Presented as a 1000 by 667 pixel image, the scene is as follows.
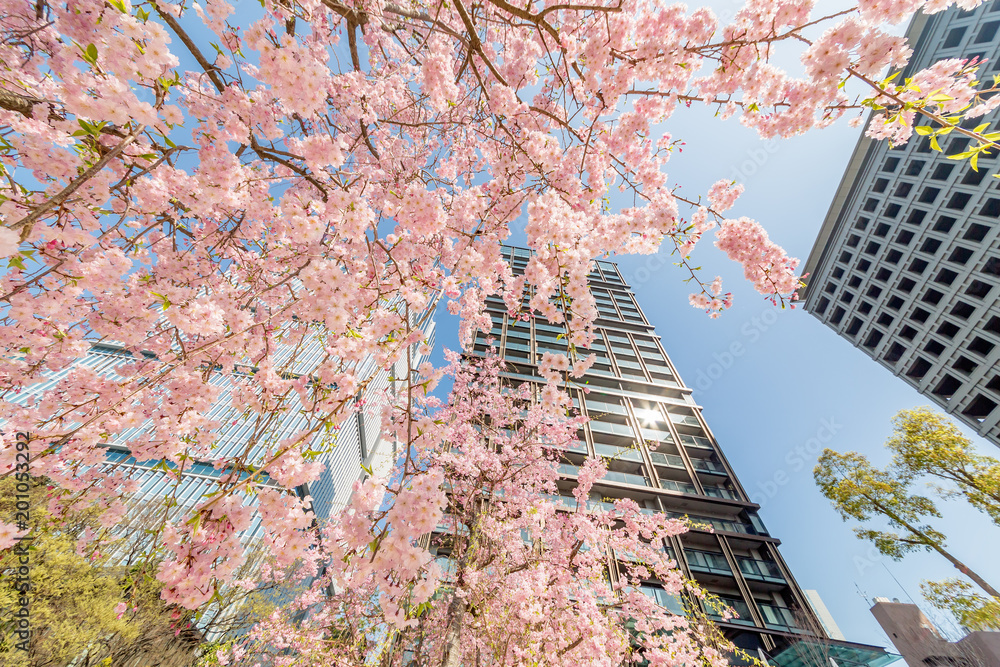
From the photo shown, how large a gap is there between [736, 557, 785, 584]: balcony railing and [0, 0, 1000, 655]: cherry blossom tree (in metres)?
18.3

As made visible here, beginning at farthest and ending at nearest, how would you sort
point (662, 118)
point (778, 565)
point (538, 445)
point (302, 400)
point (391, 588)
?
point (778, 565) < point (538, 445) < point (662, 118) < point (302, 400) < point (391, 588)

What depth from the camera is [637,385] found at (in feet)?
81.3

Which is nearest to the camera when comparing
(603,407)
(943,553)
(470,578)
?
(470,578)

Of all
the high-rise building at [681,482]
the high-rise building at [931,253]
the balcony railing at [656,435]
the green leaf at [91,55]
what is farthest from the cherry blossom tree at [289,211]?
the high-rise building at [931,253]

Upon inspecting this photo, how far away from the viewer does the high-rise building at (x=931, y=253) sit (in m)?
18.5

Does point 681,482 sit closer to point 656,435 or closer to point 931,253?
point 656,435

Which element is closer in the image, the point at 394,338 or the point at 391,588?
the point at 391,588

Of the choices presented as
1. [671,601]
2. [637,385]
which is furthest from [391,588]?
[637,385]

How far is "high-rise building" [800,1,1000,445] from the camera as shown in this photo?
60.7ft

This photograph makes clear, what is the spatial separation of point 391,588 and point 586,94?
17.7 feet

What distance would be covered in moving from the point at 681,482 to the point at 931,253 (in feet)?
71.4

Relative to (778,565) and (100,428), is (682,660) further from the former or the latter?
(778,565)

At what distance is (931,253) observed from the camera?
21.2 metres

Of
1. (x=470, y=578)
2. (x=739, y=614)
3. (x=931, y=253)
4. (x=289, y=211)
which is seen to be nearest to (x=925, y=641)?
(x=739, y=614)
